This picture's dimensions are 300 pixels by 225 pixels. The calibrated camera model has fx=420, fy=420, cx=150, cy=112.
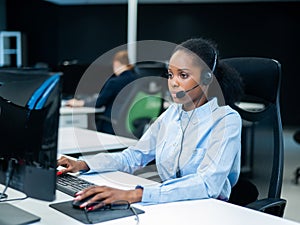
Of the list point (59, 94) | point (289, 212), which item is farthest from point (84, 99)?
point (59, 94)

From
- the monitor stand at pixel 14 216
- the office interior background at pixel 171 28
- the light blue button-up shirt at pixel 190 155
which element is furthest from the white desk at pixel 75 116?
the office interior background at pixel 171 28

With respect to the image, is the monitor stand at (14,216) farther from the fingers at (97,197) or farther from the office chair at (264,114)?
the office chair at (264,114)

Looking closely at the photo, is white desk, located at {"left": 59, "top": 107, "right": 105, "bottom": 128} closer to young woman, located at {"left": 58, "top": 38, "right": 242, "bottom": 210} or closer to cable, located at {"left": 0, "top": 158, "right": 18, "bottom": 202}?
young woman, located at {"left": 58, "top": 38, "right": 242, "bottom": 210}

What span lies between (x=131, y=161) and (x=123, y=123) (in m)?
2.18

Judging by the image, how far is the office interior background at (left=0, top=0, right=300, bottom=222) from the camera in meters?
8.15

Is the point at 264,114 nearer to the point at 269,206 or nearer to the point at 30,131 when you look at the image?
the point at 269,206

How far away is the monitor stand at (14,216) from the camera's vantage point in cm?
115

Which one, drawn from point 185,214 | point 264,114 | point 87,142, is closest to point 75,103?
point 87,142

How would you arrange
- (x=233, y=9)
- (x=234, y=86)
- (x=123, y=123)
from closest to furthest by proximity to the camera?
(x=234, y=86)
(x=123, y=123)
(x=233, y=9)

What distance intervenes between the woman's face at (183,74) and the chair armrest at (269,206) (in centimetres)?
46

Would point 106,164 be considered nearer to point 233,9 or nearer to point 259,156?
point 259,156

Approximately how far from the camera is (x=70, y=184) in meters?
1.49

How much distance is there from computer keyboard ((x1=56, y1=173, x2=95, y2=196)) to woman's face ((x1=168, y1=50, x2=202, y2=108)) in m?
0.46

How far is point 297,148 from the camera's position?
6.21 meters
